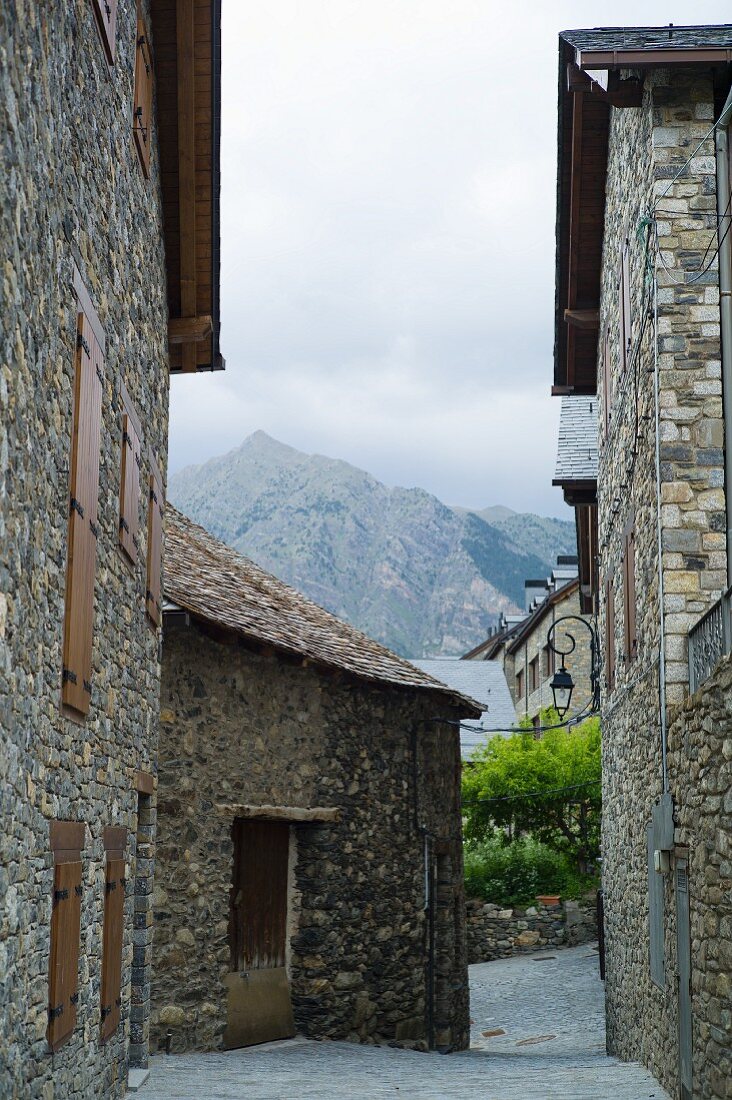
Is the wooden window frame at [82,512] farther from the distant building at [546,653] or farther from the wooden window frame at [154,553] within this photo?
the distant building at [546,653]

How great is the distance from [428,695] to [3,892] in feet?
34.2

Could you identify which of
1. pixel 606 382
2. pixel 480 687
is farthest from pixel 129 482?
pixel 480 687

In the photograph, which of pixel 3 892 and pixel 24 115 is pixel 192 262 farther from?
pixel 3 892

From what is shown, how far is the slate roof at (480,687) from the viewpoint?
112 ft

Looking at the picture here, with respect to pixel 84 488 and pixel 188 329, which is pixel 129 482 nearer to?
pixel 84 488

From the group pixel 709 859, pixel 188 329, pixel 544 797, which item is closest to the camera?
pixel 709 859

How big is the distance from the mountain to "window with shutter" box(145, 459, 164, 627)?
125 m

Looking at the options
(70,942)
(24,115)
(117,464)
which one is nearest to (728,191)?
(117,464)

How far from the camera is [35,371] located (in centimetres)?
512

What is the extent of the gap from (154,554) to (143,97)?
327 cm

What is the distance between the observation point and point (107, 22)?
22.4 feet

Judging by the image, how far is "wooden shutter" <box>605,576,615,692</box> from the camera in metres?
12.4

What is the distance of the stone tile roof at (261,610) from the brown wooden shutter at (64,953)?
4298 millimetres

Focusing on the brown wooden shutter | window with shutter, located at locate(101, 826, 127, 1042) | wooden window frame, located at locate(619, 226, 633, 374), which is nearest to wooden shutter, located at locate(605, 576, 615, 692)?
wooden window frame, located at locate(619, 226, 633, 374)
